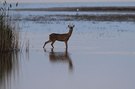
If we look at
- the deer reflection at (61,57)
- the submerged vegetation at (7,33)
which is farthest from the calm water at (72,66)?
the submerged vegetation at (7,33)

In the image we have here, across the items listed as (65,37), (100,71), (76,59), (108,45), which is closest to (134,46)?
(108,45)

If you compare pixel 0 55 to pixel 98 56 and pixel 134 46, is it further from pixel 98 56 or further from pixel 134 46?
pixel 134 46

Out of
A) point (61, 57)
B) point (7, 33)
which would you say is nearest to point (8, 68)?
point (61, 57)

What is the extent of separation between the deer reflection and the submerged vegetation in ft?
3.70

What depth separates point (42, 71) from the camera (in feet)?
42.1

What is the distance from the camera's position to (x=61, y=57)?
1549 centimetres

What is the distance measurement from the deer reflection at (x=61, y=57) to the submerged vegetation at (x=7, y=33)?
1128 mm

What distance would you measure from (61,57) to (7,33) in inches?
69.7

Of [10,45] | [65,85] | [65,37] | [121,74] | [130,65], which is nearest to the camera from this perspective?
[65,85]

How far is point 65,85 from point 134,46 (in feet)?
25.0

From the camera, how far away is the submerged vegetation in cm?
1592

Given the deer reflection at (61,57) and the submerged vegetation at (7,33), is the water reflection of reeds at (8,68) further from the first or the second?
the deer reflection at (61,57)

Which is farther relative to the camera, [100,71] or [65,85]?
[100,71]

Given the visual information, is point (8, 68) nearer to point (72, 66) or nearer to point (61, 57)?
point (72, 66)
